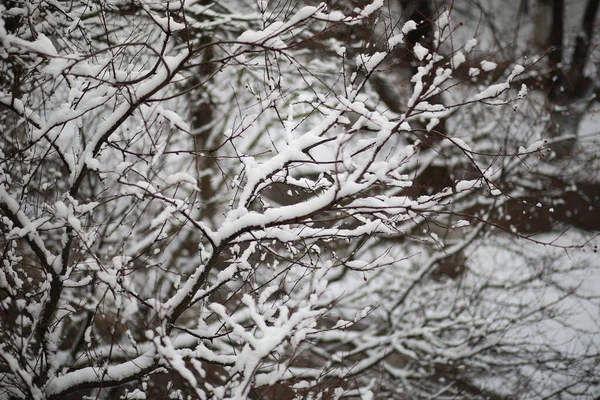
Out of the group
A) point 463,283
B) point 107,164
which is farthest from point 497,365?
point 107,164

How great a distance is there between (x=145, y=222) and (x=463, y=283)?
529cm

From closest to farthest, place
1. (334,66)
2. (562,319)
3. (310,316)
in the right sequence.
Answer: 1. (310,316)
2. (562,319)
3. (334,66)

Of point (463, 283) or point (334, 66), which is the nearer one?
point (463, 283)

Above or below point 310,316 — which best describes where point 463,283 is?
above

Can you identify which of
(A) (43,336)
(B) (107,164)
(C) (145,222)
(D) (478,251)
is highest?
(B) (107,164)

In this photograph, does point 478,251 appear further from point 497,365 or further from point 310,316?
point 310,316

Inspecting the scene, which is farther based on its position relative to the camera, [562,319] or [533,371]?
[562,319]

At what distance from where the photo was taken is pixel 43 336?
2.90 meters

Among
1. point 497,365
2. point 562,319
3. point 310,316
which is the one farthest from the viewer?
point 562,319

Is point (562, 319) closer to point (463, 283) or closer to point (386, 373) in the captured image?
point (463, 283)

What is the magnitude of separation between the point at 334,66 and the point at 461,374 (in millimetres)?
5368

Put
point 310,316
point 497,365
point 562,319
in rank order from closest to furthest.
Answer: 1. point 310,316
2. point 497,365
3. point 562,319

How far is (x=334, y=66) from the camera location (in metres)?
7.73

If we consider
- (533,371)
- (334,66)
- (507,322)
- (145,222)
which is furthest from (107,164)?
(533,371)
